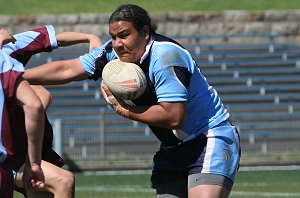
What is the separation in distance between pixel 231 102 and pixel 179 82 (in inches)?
616

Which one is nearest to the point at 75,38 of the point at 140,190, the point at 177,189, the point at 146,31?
the point at 146,31

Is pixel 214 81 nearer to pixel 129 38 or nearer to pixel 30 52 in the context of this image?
pixel 30 52

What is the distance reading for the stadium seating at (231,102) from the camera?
1870 cm

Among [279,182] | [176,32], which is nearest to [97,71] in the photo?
[279,182]

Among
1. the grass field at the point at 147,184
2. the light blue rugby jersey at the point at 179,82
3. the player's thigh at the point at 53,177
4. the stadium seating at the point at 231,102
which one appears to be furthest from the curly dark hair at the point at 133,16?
the stadium seating at the point at 231,102

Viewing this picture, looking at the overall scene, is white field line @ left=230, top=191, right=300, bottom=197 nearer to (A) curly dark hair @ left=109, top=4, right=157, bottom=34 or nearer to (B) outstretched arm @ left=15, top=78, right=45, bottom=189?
(A) curly dark hair @ left=109, top=4, right=157, bottom=34

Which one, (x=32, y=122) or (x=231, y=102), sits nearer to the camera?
(x=32, y=122)

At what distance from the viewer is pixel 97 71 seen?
22.2 ft

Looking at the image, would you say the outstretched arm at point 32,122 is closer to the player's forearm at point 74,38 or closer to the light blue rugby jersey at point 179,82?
the light blue rugby jersey at point 179,82

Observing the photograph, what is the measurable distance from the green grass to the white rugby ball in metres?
21.7

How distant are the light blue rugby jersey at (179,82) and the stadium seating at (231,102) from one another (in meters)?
11.6

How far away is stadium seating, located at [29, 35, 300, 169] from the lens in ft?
61.4

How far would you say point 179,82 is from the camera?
6.30m

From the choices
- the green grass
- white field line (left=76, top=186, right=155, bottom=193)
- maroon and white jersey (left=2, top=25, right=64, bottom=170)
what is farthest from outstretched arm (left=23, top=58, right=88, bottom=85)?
the green grass
